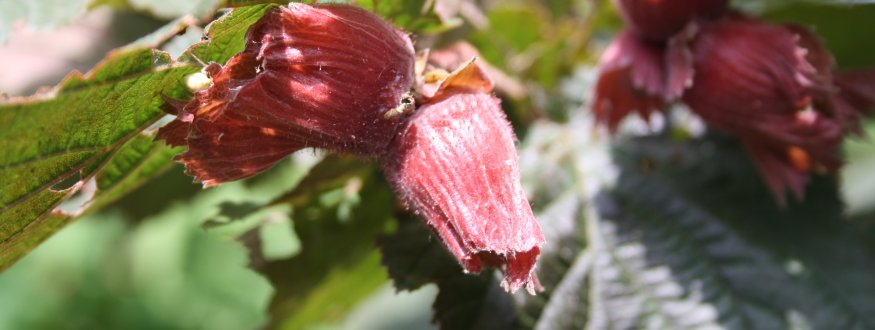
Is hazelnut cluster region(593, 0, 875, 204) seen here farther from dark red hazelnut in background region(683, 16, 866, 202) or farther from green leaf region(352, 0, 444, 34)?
green leaf region(352, 0, 444, 34)

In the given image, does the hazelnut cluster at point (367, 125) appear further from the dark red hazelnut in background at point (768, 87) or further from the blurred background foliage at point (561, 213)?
the dark red hazelnut in background at point (768, 87)

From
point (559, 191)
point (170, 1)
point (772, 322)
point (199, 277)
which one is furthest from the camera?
point (199, 277)

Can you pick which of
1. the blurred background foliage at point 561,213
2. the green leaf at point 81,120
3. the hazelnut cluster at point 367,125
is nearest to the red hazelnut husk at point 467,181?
the hazelnut cluster at point 367,125

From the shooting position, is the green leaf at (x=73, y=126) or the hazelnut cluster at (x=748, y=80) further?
the hazelnut cluster at (x=748, y=80)

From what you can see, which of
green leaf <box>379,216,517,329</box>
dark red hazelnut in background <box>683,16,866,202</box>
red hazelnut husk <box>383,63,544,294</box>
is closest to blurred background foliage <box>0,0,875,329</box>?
green leaf <box>379,216,517,329</box>

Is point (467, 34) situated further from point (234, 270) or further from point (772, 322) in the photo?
point (234, 270)

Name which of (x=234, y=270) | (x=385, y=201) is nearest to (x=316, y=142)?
(x=385, y=201)
